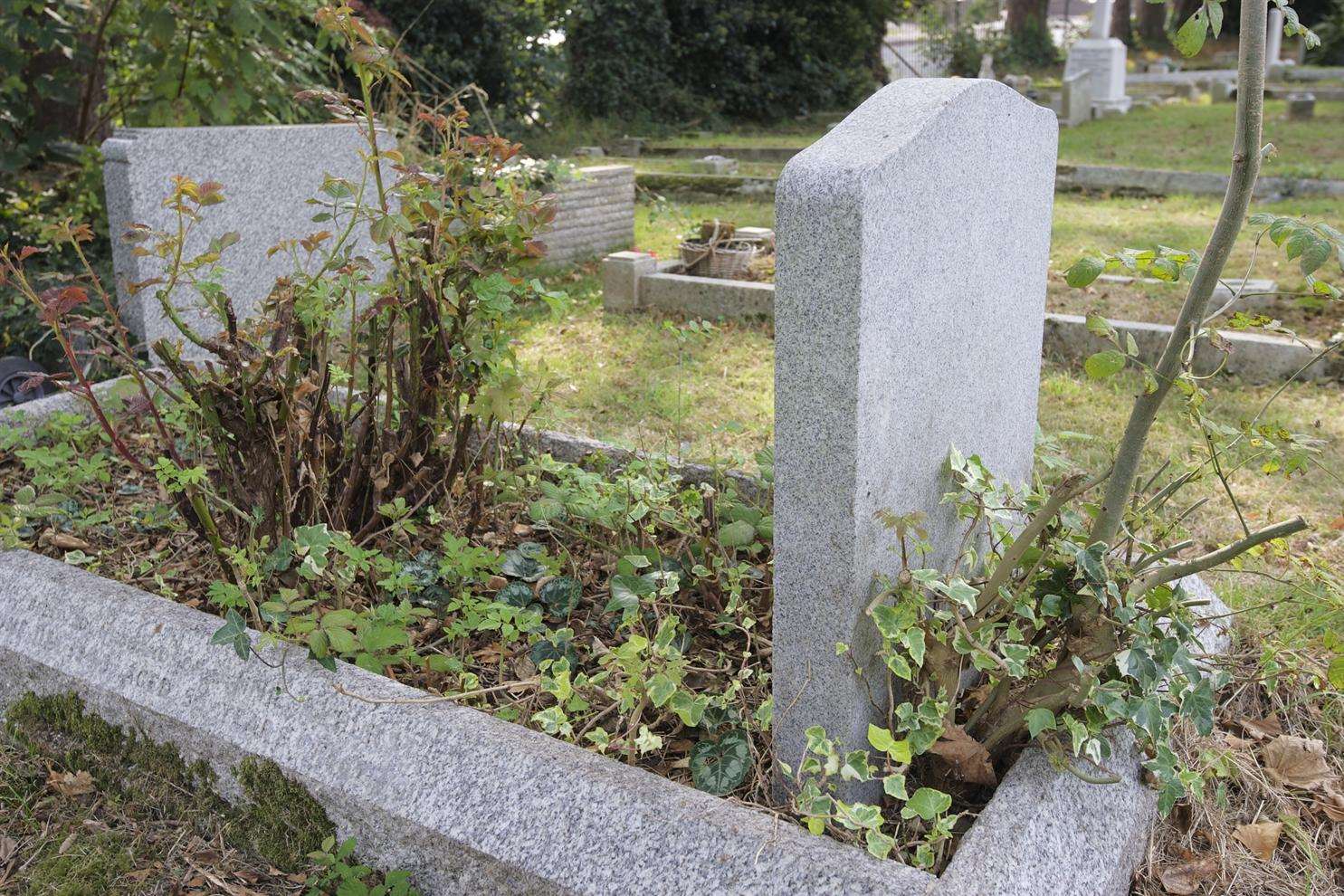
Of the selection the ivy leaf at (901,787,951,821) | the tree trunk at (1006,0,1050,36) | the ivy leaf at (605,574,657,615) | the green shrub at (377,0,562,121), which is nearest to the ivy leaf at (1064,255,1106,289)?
the ivy leaf at (901,787,951,821)

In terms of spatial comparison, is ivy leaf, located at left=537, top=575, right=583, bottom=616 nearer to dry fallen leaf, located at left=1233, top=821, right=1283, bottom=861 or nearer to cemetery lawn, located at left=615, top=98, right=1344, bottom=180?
dry fallen leaf, located at left=1233, top=821, right=1283, bottom=861

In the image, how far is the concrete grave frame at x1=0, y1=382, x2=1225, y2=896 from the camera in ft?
5.44

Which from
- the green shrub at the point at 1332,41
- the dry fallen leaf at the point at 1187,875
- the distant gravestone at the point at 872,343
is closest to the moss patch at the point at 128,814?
the distant gravestone at the point at 872,343

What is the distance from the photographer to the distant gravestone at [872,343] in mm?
1634

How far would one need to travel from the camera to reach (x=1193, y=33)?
1.58 m

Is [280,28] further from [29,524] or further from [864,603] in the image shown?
[864,603]

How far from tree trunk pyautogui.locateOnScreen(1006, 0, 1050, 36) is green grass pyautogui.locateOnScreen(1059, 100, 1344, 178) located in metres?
7.10

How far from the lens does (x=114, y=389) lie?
328cm

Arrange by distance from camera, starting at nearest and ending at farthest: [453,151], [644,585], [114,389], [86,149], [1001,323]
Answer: [1001,323], [644,585], [453,151], [114,389], [86,149]

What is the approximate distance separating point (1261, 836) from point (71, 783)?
243cm

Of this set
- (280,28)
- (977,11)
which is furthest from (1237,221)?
(977,11)

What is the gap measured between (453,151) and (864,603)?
4.78ft

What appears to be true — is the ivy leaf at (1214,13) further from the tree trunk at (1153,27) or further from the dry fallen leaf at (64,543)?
the tree trunk at (1153,27)

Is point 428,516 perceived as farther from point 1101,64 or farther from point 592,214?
point 1101,64
